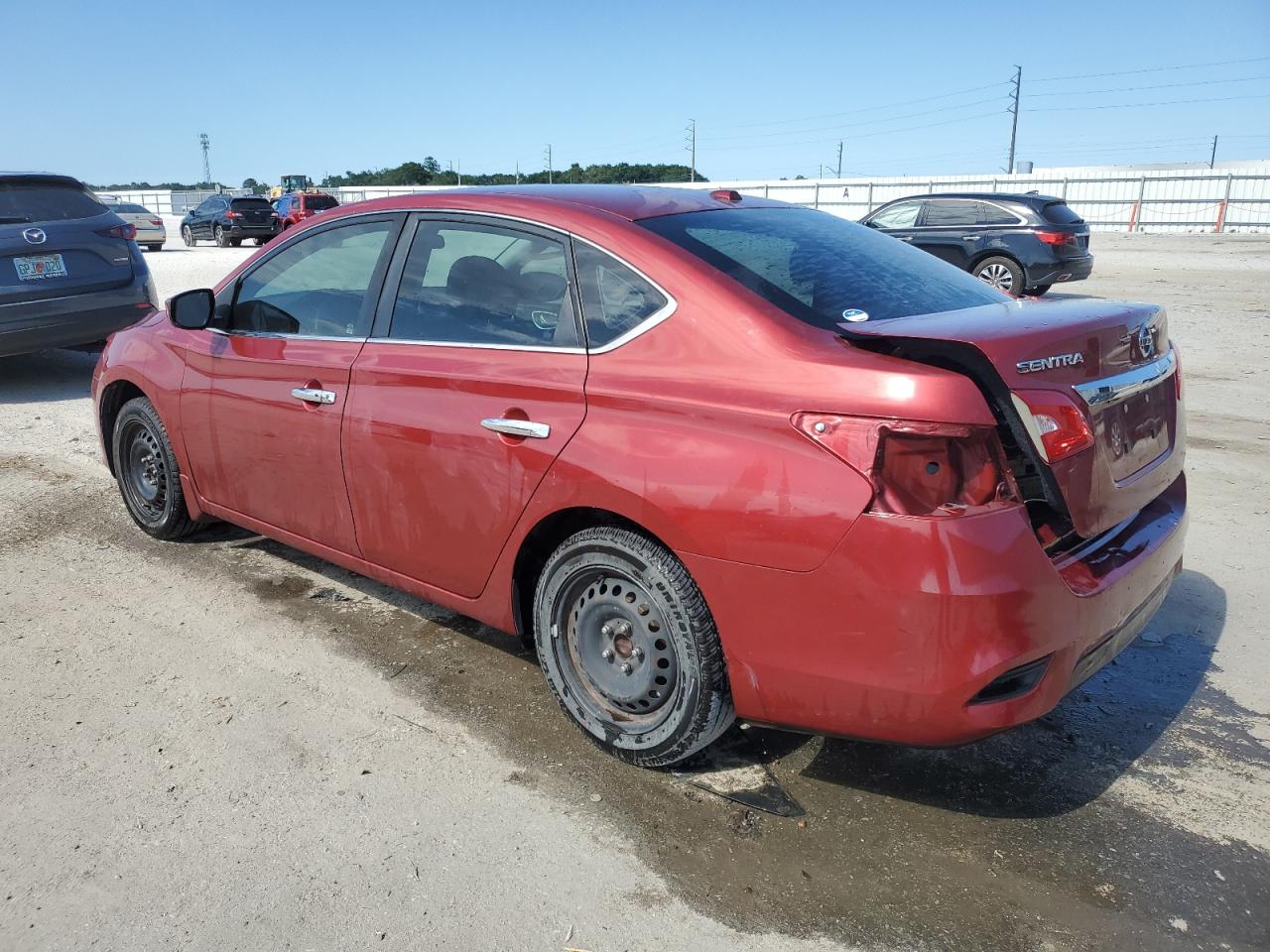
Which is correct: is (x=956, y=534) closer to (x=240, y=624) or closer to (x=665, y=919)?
(x=665, y=919)

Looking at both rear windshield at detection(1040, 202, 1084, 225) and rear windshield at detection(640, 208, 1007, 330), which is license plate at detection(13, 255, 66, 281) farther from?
rear windshield at detection(1040, 202, 1084, 225)

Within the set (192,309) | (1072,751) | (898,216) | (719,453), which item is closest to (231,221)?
(898,216)

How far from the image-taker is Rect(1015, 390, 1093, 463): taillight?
2.36 m

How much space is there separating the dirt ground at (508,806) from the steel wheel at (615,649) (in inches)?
8.0

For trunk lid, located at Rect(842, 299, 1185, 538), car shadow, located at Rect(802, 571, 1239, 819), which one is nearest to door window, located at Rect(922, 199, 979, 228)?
car shadow, located at Rect(802, 571, 1239, 819)

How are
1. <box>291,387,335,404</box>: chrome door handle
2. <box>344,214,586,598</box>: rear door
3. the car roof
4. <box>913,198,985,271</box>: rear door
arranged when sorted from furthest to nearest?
→ <box>913,198,985,271</box>: rear door → <box>291,387,335,404</box>: chrome door handle → the car roof → <box>344,214,586,598</box>: rear door

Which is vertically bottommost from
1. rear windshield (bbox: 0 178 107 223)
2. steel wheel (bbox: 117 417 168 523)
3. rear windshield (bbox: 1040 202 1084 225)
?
steel wheel (bbox: 117 417 168 523)

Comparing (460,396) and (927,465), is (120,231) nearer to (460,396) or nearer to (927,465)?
(460,396)

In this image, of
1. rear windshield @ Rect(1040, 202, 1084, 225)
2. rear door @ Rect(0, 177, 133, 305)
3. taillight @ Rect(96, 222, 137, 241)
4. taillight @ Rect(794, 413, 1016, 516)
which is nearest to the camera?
taillight @ Rect(794, 413, 1016, 516)

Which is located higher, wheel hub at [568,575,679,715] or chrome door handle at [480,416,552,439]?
chrome door handle at [480,416,552,439]

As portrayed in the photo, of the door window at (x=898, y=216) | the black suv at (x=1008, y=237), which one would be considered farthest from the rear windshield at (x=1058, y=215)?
the door window at (x=898, y=216)

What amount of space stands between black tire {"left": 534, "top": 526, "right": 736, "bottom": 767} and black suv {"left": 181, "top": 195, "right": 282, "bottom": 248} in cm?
3023

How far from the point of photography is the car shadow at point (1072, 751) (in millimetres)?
2854

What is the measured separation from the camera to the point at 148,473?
4.89 meters
